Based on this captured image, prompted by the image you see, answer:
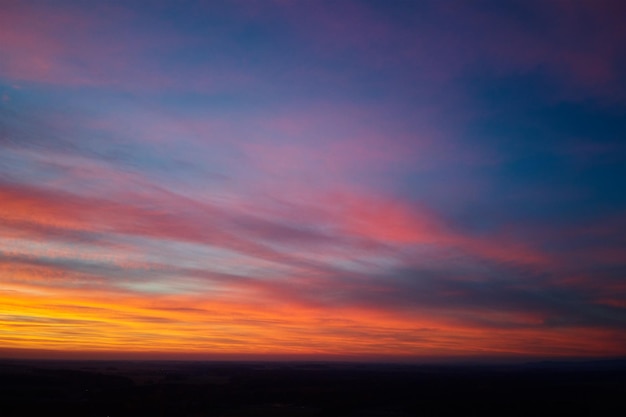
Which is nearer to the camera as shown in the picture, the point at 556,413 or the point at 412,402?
the point at 556,413

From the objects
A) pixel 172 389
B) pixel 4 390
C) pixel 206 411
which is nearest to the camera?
pixel 206 411

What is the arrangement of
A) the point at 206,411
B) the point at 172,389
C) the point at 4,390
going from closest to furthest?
1. the point at 206,411
2. the point at 4,390
3. the point at 172,389

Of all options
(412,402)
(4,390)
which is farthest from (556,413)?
(4,390)

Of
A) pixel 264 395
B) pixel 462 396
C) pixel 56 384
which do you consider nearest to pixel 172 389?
pixel 264 395

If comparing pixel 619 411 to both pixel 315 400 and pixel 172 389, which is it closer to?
pixel 315 400

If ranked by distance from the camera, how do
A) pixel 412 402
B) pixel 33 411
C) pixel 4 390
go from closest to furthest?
pixel 33 411
pixel 4 390
pixel 412 402

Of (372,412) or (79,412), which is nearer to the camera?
(79,412)

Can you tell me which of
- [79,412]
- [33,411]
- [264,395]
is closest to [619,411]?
[264,395]

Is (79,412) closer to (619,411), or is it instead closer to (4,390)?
(4,390)
